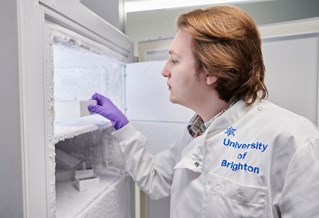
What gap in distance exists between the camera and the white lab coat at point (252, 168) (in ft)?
1.91

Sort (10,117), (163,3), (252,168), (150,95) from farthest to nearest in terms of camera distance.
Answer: (163,3) → (150,95) → (252,168) → (10,117)

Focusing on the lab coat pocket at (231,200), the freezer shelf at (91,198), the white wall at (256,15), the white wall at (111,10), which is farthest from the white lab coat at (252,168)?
the white wall at (256,15)

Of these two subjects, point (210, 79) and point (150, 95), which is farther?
point (150, 95)

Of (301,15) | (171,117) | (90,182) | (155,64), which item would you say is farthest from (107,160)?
(301,15)

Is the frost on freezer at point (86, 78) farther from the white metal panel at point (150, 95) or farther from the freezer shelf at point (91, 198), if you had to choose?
the freezer shelf at point (91, 198)

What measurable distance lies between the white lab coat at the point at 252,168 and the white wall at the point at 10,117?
0.44m

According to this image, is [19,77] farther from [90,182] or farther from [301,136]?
[301,136]

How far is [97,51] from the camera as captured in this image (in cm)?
81

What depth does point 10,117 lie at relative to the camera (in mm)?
505

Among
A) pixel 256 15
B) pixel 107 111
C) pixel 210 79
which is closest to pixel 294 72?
pixel 210 79

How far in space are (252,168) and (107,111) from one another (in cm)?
54

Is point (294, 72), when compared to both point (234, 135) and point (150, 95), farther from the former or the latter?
point (150, 95)

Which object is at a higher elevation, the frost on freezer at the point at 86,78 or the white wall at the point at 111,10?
the white wall at the point at 111,10

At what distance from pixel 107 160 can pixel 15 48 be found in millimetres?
735
